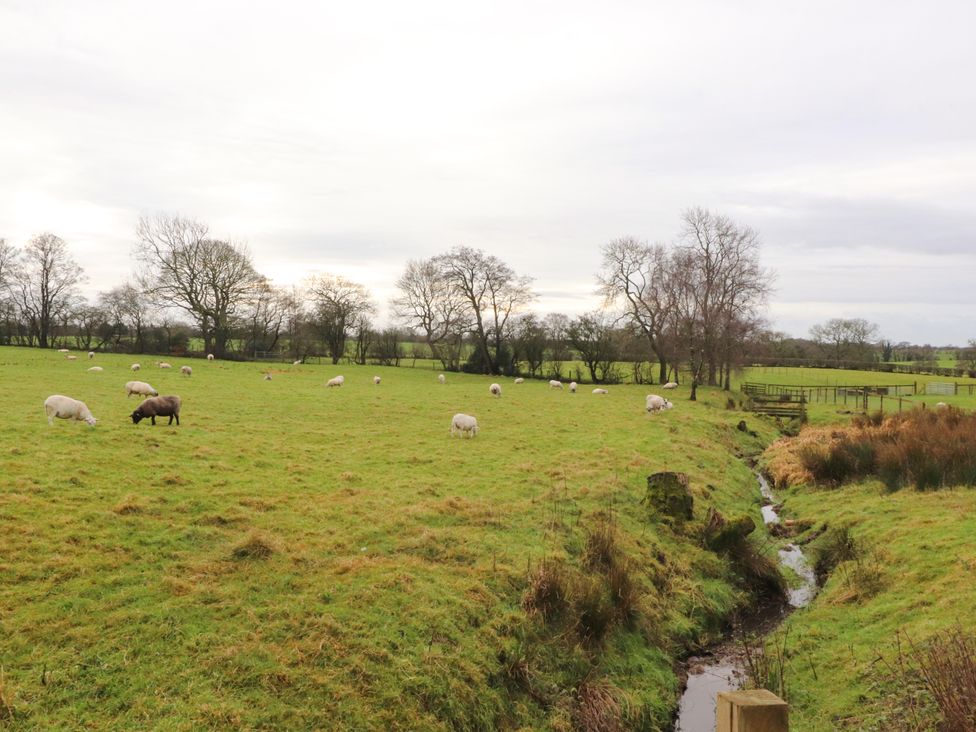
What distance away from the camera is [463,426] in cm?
2056

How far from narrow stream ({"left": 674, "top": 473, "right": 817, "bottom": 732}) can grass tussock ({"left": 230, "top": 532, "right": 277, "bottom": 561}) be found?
6.78 meters

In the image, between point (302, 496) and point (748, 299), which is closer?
point (302, 496)

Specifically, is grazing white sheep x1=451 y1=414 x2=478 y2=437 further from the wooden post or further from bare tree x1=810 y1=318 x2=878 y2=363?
bare tree x1=810 y1=318 x2=878 y2=363

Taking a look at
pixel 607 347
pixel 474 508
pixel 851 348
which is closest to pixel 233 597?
pixel 474 508

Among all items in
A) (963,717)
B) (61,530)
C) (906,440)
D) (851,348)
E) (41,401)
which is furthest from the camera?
(851,348)

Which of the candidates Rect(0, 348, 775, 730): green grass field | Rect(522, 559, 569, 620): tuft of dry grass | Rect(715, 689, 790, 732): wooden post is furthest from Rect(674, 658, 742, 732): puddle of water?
Rect(715, 689, 790, 732): wooden post

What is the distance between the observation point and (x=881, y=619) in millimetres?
9195

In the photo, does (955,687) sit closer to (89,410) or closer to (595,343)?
(89,410)

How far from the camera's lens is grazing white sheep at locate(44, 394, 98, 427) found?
51.4ft

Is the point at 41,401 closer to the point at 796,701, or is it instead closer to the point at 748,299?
the point at 796,701

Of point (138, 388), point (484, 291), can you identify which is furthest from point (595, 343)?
point (138, 388)

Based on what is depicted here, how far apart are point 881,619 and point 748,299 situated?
142 ft

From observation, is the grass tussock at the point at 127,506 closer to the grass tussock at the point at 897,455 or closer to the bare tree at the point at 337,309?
the grass tussock at the point at 897,455

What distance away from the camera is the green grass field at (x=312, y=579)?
20.0 feet
